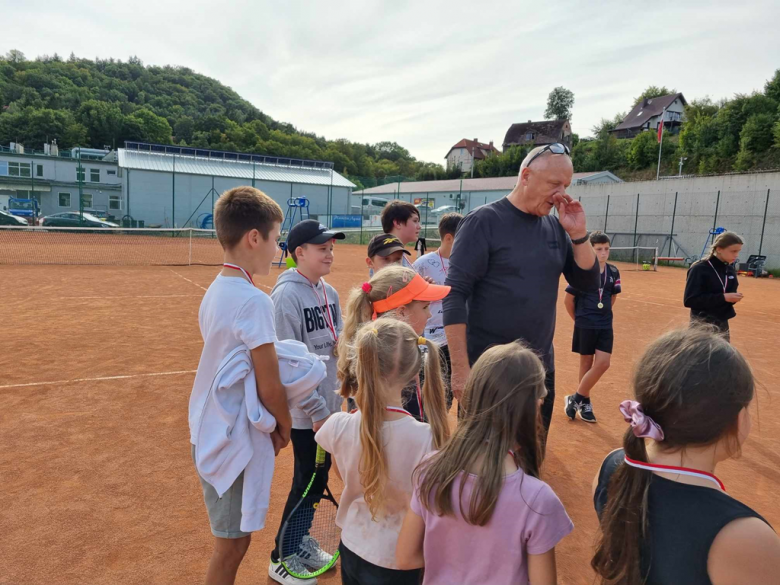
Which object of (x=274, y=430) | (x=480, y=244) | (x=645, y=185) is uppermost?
(x=645, y=185)

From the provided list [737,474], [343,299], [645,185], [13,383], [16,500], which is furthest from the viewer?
[645,185]

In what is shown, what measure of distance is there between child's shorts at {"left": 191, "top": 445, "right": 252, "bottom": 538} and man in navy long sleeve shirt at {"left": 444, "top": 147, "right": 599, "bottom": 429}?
1.32 metres

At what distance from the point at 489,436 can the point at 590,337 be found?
4287 millimetres

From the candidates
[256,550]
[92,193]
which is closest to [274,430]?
[256,550]

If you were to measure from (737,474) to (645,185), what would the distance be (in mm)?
33055

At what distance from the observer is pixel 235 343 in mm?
2209

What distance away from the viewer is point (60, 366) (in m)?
6.86

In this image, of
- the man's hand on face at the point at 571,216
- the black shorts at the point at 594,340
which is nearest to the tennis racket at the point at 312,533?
the man's hand on face at the point at 571,216

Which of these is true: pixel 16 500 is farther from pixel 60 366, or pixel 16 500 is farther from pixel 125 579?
pixel 60 366

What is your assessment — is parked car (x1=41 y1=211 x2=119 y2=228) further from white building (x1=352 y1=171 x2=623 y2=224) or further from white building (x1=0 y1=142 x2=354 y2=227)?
white building (x1=352 y1=171 x2=623 y2=224)

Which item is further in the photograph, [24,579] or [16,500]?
[16,500]

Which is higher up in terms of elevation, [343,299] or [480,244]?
[480,244]

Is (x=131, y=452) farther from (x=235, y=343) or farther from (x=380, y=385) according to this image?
(x=380, y=385)

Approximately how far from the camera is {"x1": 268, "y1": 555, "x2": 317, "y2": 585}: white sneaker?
2895 mm
